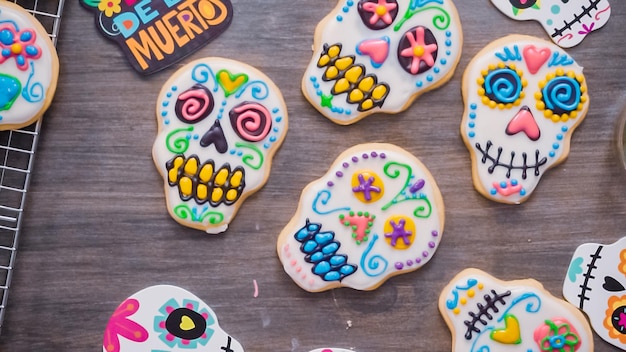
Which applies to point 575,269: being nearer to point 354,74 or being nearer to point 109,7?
point 354,74

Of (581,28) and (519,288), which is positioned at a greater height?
(581,28)

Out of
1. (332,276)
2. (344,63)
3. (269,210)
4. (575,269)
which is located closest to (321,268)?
(332,276)

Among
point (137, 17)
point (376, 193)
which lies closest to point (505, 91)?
point (376, 193)

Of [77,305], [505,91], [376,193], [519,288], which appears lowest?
[77,305]

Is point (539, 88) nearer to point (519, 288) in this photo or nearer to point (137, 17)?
point (519, 288)

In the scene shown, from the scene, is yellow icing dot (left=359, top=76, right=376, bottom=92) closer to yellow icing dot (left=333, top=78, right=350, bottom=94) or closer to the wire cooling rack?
yellow icing dot (left=333, top=78, right=350, bottom=94)

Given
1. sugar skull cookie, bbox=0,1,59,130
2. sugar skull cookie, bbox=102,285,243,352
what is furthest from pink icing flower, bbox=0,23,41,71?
sugar skull cookie, bbox=102,285,243,352

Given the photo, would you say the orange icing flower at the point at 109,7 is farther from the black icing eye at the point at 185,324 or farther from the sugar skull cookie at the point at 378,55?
the black icing eye at the point at 185,324
